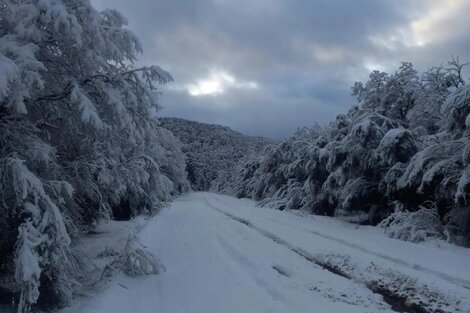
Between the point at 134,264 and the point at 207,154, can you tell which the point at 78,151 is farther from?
the point at 207,154

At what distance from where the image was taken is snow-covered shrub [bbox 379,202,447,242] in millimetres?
14523

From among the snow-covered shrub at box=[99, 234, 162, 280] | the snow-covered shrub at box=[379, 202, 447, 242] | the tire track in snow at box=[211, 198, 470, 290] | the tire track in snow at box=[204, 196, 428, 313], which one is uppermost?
the snow-covered shrub at box=[379, 202, 447, 242]

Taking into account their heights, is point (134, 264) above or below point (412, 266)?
below

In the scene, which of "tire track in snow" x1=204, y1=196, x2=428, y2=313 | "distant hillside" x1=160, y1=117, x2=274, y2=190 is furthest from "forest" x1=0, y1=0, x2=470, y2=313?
"distant hillside" x1=160, y1=117, x2=274, y2=190

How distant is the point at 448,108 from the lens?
14414 mm

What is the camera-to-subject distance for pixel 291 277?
930 centimetres

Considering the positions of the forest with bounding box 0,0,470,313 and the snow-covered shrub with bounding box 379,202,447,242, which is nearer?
the forest with bounding box 0,0,470,313

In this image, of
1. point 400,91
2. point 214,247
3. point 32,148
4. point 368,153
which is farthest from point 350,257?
point 400,91

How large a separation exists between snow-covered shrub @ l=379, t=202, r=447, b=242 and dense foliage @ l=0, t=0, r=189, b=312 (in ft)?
26.8

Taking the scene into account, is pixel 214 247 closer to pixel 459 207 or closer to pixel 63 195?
pixel 63 195

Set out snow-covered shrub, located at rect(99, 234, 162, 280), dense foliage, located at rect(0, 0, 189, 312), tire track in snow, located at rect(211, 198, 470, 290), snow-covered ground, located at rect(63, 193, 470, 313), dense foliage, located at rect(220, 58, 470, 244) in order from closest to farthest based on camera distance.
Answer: dense foliage, located at rect(0, 0, 189, 312), snow-covered ground, located at rect(63, 193, 470, 313), tire track in snow, located at rect(211, 198, 470, 290), snow-covered shrub, located at rect(99, 234, 162, 280), dense foliage, located at rect(220, 58, 470, 244)

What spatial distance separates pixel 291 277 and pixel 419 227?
23.6 ft

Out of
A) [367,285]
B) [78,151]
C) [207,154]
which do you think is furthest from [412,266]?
[207,154]

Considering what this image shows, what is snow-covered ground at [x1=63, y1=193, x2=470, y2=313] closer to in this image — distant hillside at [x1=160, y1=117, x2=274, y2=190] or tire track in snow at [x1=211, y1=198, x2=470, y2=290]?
tire track in snow at [x1=211, y1=198, x2=470, y2=290]
